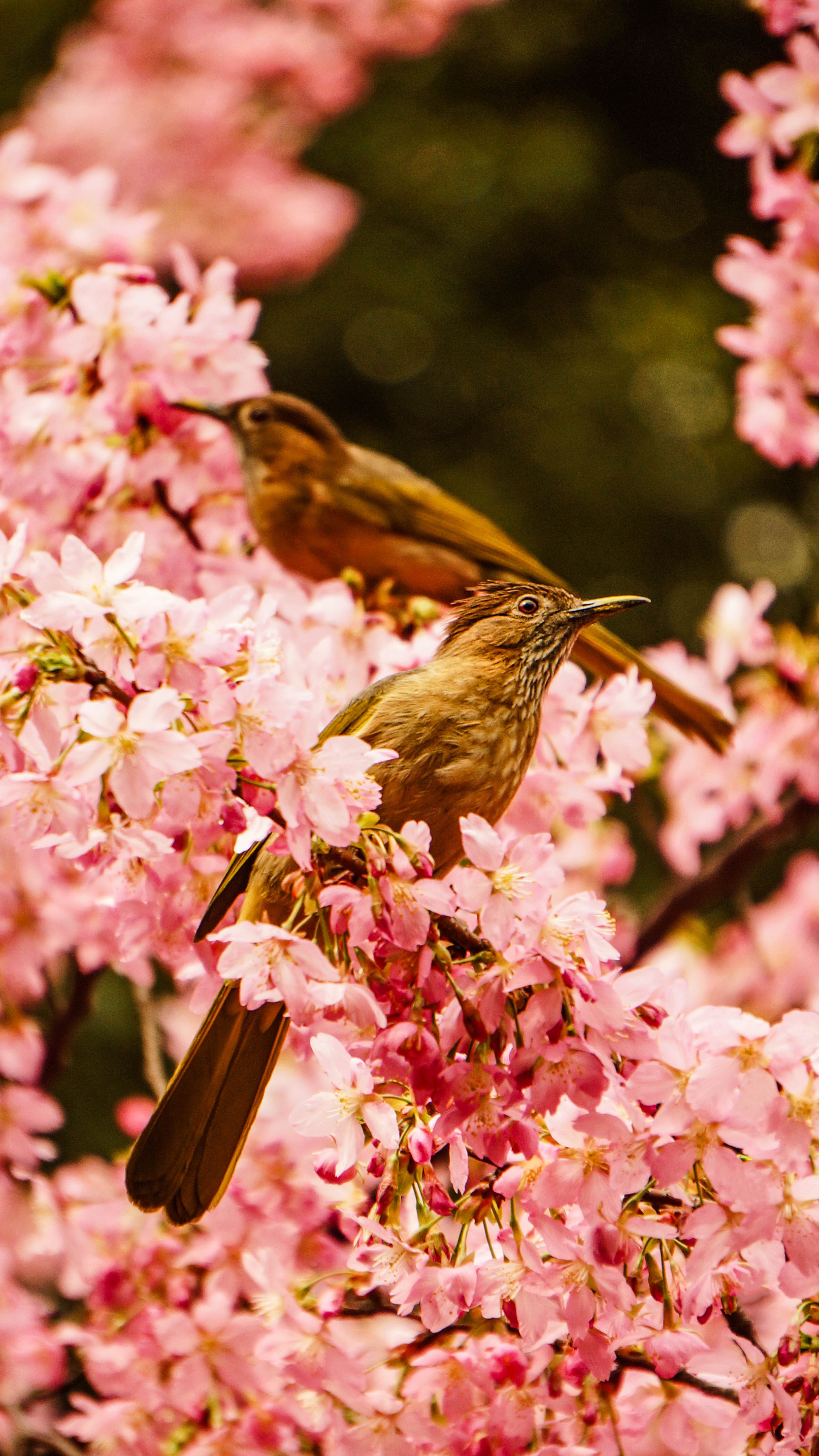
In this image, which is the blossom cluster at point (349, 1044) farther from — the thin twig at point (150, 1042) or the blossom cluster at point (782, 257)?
the blossom cluster at point (782, 257)

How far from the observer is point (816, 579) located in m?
6.90

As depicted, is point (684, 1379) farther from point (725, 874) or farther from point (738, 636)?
point (738, 636)

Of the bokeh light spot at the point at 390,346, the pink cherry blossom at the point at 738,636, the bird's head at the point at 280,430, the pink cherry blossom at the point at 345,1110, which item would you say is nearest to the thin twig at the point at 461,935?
the pink cherry blossom at the point at 345,1110

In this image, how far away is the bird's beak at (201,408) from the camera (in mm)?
2238

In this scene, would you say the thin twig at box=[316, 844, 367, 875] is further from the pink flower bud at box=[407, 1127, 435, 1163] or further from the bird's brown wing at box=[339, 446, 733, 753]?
the bird's brown wing at box=[339, 446, 733, 753]

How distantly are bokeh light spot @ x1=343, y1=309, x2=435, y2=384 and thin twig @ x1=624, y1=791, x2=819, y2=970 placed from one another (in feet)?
15.6

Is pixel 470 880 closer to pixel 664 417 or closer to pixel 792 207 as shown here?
pixel 792 207

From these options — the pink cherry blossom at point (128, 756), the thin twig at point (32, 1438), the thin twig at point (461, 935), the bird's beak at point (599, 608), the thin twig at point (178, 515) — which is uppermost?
the pink cherry blossom at point (128, 756)

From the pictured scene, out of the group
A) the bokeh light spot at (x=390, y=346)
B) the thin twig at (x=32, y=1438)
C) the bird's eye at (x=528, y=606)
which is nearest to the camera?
the bird's eye at (x=528, y=606)

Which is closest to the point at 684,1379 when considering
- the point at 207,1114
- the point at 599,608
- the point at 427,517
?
the point at 207,1114

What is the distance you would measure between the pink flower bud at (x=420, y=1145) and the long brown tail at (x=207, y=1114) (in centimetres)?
27

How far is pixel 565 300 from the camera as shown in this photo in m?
7.17

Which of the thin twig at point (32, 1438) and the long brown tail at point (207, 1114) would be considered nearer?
the long brown tail at point (207, 1114)

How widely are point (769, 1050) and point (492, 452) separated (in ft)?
19.1
